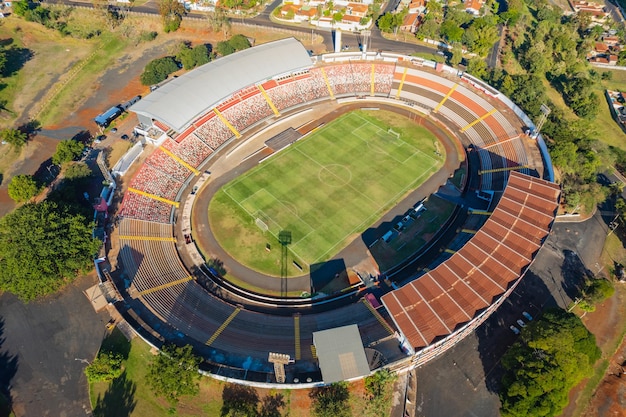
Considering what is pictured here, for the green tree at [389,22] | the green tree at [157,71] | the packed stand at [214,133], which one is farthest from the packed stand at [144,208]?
the green tree at [389,22]

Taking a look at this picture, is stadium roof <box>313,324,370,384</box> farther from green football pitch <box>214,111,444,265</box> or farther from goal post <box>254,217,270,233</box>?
goal post <box>254,217,270,233</box>

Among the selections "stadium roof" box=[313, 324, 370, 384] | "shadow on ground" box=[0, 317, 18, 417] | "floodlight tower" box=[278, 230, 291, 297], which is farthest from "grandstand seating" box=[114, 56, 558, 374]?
"shadow on ground" box=[0, 317, 18, 417]

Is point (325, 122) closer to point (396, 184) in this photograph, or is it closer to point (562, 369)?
point (396, 184)

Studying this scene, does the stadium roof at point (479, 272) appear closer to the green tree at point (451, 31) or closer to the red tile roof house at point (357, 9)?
the green tree at point (451, 31)

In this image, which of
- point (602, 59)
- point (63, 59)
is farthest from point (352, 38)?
point (63, 59)

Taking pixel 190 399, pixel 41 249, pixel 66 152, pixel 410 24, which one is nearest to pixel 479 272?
pixel 190 399

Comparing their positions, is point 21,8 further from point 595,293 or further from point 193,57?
point 595,293
